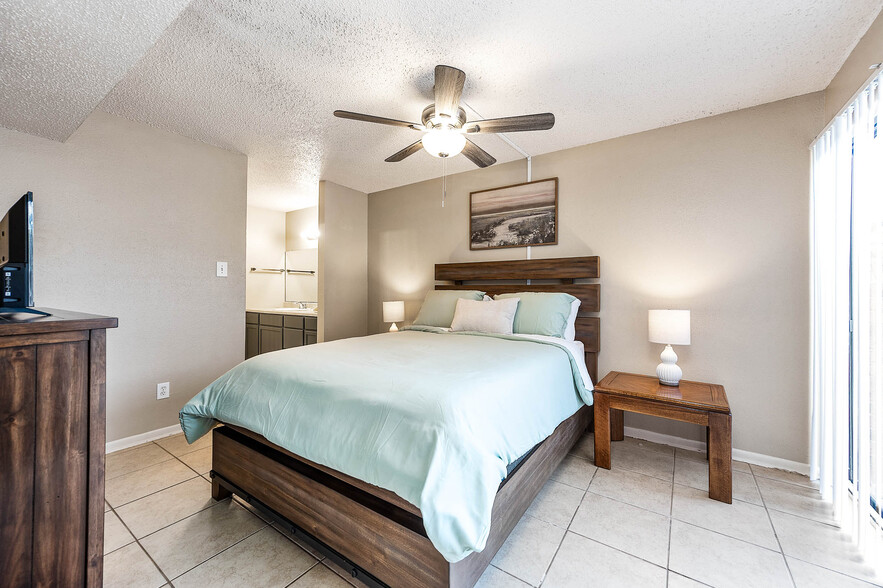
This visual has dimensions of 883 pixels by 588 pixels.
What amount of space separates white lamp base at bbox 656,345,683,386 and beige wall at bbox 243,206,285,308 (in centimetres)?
509

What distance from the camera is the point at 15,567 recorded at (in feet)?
2.97

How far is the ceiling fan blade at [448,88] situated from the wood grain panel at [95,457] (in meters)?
1.70

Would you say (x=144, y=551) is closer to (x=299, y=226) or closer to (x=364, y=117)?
(x=364, y=117)

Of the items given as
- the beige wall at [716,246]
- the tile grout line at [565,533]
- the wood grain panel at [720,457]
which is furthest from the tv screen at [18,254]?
the beige wall at [716,246]

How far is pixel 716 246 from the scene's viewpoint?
2525 millimetres

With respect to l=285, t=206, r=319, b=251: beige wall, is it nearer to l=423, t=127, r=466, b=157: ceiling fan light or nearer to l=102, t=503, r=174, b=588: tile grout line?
l=423, t=127, r=466, b=157: ceiling fan light

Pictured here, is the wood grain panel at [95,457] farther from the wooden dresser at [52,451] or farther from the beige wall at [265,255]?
the beige wall at [265,255]

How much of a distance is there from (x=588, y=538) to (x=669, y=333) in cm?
136

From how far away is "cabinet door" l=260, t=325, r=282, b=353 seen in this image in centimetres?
452

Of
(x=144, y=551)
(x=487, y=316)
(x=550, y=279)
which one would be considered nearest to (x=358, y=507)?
(x=144, y=551)

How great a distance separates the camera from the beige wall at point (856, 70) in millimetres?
1605

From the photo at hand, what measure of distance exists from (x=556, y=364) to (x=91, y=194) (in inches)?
128

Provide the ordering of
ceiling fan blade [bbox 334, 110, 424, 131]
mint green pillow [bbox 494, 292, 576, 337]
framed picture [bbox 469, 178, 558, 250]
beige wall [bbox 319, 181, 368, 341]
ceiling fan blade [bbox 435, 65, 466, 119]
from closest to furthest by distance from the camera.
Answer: ceiling fan blade [bbox 435, 65, 466, 119], ceiling fan blade [bbox 334, 110, 424, 131], mint green pillow [bbox 494, 292, 576, 337], framed picture [bbox 469, 178, 558, 250], beige wall [bbox 319, 181, 368, 341]

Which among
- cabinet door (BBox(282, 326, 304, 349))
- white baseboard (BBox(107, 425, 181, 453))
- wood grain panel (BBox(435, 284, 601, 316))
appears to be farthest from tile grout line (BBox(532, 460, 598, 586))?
cabinet door (BBox(282, 326, 304, 349))
